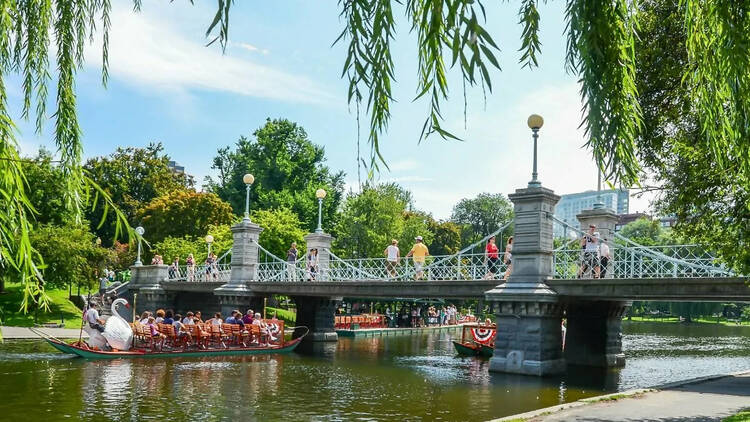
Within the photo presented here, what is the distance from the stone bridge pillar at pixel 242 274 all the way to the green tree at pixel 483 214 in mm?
48134

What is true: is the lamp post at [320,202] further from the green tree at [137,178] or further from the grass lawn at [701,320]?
the grass lawn at [701,320]

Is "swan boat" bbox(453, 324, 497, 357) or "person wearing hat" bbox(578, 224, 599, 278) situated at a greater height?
"person wearing hat" bbox(578, 224, 599, 278)

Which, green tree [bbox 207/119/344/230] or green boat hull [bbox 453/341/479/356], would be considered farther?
green tree [bbox 207/119/344/230]

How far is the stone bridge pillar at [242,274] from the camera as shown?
30.1 m

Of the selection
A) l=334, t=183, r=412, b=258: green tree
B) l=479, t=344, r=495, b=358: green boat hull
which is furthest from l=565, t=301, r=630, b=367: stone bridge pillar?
l=334, t=183, r=412, b=258: green tree

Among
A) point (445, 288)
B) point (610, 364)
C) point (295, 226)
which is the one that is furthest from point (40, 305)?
point (295, 226)

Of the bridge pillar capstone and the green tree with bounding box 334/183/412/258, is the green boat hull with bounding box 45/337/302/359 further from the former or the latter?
the green tree with bounding box 334/183/412/258

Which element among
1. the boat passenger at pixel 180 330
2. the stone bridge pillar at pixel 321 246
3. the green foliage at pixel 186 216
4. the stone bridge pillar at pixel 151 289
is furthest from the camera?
the green foliage at pixel 186 216

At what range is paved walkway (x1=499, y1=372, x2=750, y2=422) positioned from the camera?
11.2 m

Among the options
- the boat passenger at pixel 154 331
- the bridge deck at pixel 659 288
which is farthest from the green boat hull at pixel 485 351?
the boat passenger at pixel 154 331

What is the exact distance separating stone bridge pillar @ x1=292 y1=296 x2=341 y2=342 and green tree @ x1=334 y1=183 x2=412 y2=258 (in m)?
13.4

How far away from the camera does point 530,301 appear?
1934cm

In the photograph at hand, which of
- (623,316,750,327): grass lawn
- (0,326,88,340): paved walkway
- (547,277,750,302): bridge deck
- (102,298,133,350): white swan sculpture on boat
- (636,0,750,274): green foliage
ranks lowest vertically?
(623,316,750,327): grass lawn

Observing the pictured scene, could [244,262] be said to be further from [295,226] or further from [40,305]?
[40,305]
